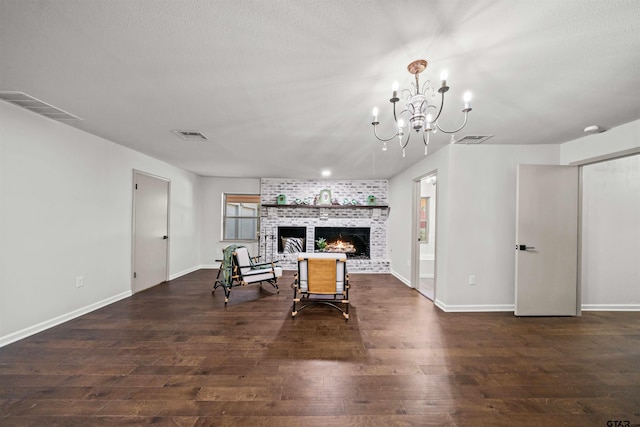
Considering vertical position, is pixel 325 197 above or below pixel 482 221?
above

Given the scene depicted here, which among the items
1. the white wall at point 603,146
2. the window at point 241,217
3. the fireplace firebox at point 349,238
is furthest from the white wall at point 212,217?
the white wall at point 603,146

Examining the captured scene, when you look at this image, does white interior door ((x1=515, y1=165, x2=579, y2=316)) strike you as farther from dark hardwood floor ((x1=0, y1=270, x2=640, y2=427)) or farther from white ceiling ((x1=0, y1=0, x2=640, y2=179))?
white ceiling ((x1=0, y1=0, x2=640, y2=179))

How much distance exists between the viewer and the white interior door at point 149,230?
4.03 metres

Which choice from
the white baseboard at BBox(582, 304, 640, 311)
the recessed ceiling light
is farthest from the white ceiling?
the white baseboard at BBox(582, 304, 640, 311)

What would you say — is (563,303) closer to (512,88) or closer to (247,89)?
(512,88)

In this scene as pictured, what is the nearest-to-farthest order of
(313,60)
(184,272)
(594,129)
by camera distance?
(313,60)
(594,129)
(184,272)

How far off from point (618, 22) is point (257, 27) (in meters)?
1.97

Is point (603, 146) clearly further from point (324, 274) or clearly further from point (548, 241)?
point (324, 274)

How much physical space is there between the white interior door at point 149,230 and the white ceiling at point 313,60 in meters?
1.55

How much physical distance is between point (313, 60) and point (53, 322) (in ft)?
13.2

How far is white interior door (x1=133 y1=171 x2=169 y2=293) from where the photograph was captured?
4.03m

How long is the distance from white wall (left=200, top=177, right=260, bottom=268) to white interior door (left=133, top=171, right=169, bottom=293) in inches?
52.1

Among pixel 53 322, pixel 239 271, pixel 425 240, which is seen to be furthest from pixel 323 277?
pixel 425 240

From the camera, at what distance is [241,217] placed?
6.27m
